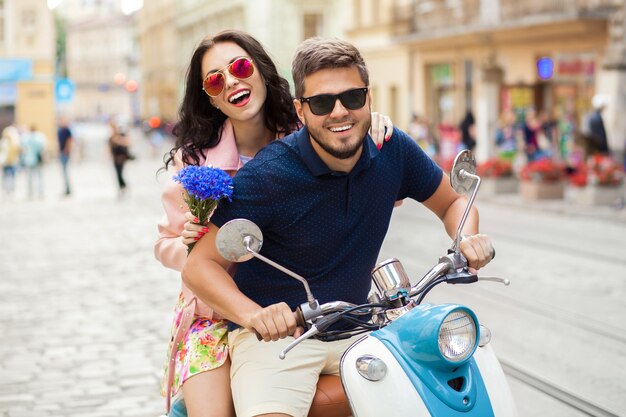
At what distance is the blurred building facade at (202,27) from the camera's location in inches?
1989

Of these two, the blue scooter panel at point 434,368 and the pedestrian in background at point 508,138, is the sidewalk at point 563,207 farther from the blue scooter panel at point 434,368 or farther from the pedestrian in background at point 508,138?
the blue scooter panel at point 434,368

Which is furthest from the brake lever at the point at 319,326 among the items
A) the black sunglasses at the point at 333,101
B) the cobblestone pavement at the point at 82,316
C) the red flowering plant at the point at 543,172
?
the red flowering plant at the point at 543,172

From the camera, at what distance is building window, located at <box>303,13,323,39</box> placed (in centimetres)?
5062

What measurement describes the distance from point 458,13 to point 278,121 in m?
29.8

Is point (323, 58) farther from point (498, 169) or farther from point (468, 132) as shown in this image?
point (468, 132)

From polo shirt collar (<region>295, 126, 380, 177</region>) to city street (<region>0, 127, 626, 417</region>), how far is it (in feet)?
3.61

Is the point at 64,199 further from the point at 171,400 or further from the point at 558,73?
the point at 171,400

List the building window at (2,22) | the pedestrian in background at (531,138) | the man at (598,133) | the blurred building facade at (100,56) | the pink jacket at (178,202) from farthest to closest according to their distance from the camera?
the blurred building facade at (100,56)
the building window at (2,22)
the pedestrian in background at (531,138)
the man at (598,133)
the pink jacket at (178,202)

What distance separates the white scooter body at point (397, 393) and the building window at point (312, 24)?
48.3 meters

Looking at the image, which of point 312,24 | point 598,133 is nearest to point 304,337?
point 598,133

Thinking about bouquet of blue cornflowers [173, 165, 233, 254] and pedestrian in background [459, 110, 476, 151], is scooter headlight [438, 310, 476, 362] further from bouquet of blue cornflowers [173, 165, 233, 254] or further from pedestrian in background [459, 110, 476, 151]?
pedestrian in background [459, 110, 476, 151]

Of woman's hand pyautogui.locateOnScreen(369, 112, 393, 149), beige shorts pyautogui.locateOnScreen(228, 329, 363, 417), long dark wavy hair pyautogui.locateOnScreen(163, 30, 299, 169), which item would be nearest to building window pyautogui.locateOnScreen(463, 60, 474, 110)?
long dark wavy hair pyautogui.locateOnScreen(163, 30, 299, 169)

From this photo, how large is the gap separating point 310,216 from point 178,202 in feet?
2.45

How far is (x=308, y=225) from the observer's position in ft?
10.6
